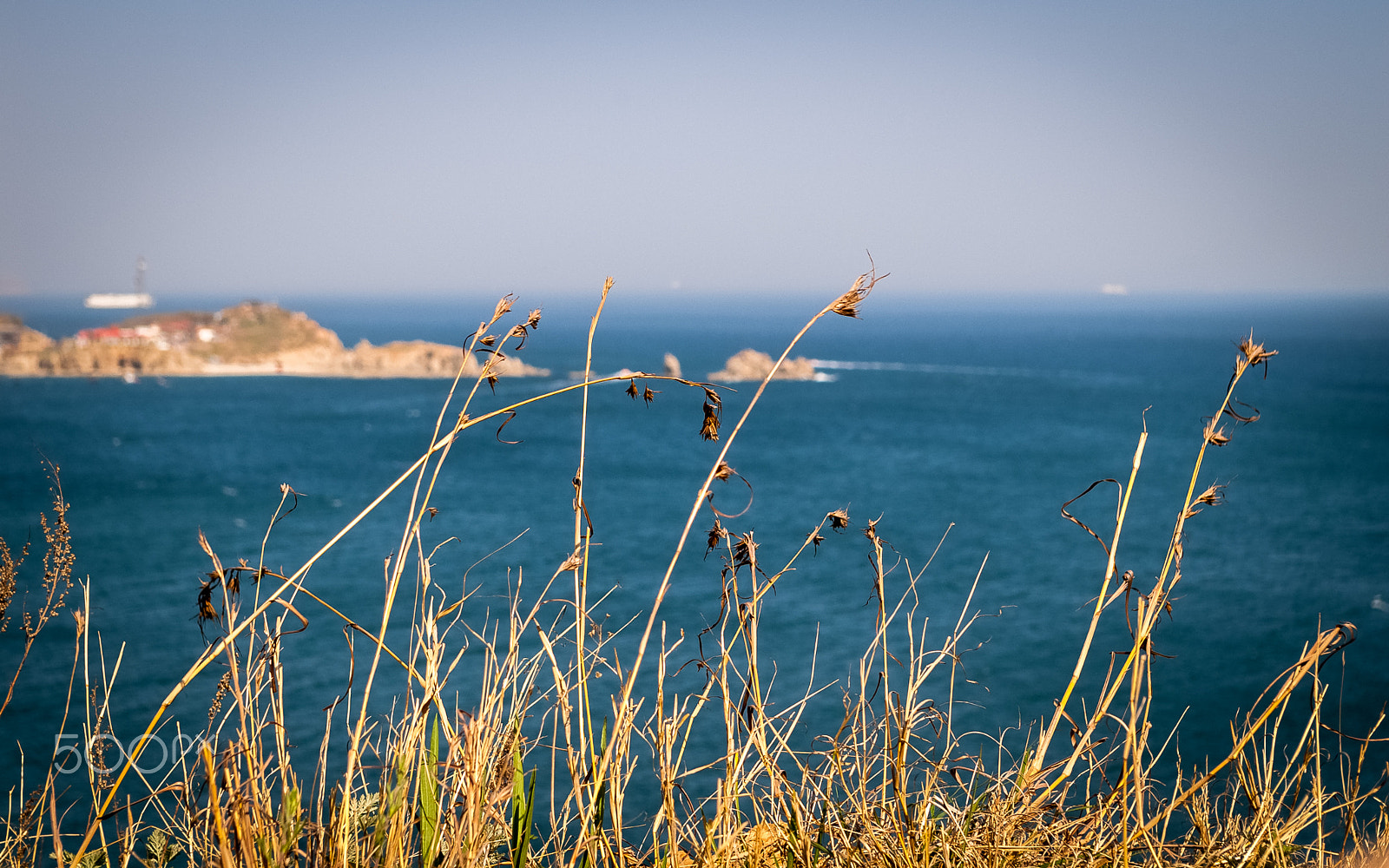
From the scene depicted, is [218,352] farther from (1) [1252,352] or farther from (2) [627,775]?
(1) [1252,352]

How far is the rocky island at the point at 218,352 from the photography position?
8125cm

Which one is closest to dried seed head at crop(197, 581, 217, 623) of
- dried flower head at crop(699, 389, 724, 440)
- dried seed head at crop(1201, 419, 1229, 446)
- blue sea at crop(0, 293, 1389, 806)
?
dried flower head at crop(699, 389, 724, 440)

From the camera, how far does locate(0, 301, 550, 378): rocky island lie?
81.2 metres

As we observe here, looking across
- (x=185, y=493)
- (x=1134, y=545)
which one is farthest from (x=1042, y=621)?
(x=185, y=493)

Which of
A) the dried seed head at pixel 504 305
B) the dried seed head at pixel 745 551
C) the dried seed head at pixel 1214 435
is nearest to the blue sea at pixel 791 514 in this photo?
the dried seed head at pixel 1214 435

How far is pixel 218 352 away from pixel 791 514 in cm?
6236

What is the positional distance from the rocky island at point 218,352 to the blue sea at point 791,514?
223 cm

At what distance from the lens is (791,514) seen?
45.4 meters

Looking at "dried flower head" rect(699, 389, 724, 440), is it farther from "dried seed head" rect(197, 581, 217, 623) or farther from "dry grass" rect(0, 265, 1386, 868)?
"dried seed head" rect(197, 581, 217, 623)

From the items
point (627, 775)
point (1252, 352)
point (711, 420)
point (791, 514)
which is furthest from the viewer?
point (791, 514)

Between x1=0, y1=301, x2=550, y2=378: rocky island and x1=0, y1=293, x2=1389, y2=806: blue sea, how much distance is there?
223cm

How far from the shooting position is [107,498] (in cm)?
4803

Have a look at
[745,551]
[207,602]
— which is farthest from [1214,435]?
[207,602]

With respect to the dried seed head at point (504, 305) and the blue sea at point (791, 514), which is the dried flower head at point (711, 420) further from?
the blue sea at point (791, 514)
